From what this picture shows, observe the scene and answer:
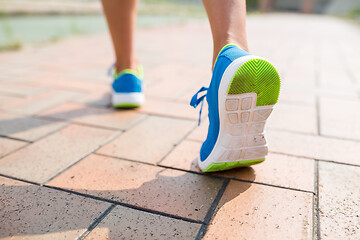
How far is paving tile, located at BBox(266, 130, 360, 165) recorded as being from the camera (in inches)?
48.6

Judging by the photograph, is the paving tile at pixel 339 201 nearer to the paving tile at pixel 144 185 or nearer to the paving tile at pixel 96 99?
the paving tile at pixel 144 185

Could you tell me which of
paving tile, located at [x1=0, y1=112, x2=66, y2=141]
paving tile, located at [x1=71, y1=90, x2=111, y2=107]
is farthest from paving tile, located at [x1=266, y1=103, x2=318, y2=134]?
paving tile, located at [x1=0, y1=112, x2=66, y2=141]

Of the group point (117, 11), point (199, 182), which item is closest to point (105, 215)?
point (199, 182)

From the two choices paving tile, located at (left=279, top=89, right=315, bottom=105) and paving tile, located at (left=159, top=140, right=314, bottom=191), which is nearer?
paving tile, located at (left=159, top=140, right=314, bottom=191)

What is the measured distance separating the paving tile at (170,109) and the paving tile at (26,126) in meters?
0.44

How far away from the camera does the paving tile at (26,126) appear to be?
55.2 inches

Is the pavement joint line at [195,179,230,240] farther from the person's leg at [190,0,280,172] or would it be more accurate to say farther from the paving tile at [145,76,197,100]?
the paving tile at [145,76,197,100]

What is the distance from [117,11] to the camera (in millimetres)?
1616

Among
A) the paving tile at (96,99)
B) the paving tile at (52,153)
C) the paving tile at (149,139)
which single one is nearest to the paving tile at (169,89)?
the paving tile at (96,99)

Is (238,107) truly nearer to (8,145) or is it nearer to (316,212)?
(316,212)

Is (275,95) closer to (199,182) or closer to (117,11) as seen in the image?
(199,182)

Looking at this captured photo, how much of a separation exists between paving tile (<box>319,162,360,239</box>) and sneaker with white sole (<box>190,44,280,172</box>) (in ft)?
0.72

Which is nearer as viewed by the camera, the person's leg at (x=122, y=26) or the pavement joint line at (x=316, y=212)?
the pavement joint line at (x=316, y=212)

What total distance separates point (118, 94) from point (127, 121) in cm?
18
